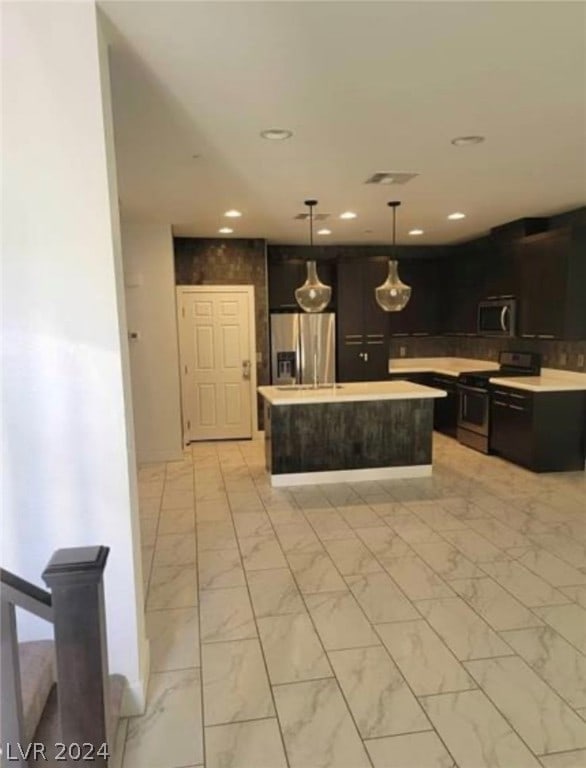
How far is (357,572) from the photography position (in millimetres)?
3250

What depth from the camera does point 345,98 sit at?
256 centimetres

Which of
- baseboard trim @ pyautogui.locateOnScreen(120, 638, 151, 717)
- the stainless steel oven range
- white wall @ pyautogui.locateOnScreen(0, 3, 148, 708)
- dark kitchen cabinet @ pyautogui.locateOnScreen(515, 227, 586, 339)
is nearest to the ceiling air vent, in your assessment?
dark kitchen cabinet @ pyautogui.locateOnScreen(515, 227, 586, 339)

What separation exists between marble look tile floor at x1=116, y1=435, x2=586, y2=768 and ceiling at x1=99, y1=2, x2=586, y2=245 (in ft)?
8.64

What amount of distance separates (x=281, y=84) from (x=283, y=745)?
2.76m

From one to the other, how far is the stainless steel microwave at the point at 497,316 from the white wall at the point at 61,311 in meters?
5.18

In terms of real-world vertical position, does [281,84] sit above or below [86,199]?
above

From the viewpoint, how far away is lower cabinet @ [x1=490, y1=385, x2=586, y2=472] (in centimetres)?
517

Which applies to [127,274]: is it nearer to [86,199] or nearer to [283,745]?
[86,199]

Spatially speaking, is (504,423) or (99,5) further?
(504,423)

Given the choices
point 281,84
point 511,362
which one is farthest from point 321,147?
point 511,362

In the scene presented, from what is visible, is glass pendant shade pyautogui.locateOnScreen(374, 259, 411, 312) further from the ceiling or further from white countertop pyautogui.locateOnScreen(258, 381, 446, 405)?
white countertop pyautogui.locateOnScreen(258, 381, 446, 405)

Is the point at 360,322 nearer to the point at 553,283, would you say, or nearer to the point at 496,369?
the point at 496,369

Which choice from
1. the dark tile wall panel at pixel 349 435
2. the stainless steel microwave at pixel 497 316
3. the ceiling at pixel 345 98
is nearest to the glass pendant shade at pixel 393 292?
the ceiling at pixel 345 98

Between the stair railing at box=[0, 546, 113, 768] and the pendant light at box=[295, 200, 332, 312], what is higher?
the pendant light at box=[295, 200, 332, 312]
